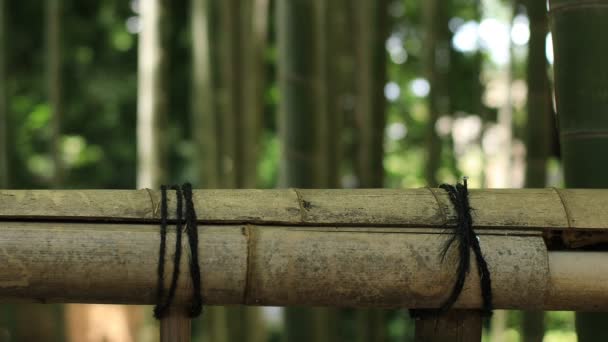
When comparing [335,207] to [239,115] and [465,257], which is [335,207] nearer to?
[465,257]

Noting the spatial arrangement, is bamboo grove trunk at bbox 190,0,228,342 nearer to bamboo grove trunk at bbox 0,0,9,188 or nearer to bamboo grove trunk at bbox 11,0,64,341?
bamboo grove trunk at bbox 11,0,64,341

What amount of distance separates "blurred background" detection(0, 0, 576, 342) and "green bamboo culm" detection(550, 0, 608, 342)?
111cm

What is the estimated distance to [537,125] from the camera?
11.3 feet

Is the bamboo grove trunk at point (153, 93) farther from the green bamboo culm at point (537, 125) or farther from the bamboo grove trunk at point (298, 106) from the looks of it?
the green bamboo culm at point (537, 125)

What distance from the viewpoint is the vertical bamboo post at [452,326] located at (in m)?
1.59

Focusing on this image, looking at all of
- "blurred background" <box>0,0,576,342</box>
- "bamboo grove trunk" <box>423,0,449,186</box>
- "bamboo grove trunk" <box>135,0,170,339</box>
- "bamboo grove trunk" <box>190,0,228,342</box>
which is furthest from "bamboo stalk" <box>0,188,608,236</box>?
"bamboo grove trunk" <box>190,0,228,342</box>

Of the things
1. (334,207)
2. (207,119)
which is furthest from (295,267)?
(207,119)

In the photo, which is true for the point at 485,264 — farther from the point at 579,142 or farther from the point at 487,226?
the point at 579,142

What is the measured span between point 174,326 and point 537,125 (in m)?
2.23

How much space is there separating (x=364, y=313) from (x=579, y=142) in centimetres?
297

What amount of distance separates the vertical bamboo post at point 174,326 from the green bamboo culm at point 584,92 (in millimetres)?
833

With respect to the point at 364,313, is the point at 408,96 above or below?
above

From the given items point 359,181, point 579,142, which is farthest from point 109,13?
point 579,142

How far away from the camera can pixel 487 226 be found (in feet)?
5.13
